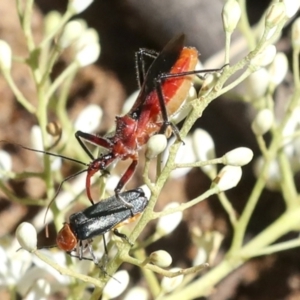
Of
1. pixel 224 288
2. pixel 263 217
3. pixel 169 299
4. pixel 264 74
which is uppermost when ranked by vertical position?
pixel 264 74

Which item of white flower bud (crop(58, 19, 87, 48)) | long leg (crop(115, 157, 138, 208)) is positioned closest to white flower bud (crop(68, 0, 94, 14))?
white flower bud (crop(58, 19, 87, 48))

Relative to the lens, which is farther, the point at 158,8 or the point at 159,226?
the point at 158,8

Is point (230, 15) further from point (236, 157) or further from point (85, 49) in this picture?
point (85, 49)

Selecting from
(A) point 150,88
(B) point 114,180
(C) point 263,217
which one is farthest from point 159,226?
(C) point 263,217

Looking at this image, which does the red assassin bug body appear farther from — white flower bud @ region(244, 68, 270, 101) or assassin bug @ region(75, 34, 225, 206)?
white flower bud @ region(244, 68, 270, 101)

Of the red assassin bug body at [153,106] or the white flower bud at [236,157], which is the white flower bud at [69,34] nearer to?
the red assassin bug body at [153,106]

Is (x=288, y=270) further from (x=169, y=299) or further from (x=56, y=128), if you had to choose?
(x=56, y=128)

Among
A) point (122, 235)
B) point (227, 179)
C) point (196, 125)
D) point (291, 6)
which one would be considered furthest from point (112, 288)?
point (196, 125)
